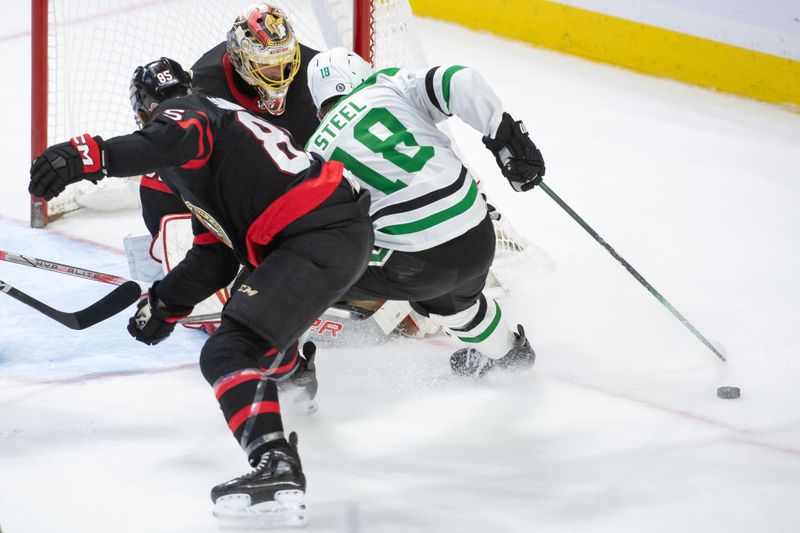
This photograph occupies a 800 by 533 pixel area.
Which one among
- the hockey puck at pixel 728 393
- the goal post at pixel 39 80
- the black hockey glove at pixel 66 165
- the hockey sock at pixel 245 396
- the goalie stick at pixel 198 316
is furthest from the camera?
the goal post at pixel 39 80

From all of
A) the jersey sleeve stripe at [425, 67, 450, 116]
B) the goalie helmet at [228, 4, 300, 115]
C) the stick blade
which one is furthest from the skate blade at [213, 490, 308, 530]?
the goalie helmet at [228, 4, 300, 115]

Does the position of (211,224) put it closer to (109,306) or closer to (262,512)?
(109,306)

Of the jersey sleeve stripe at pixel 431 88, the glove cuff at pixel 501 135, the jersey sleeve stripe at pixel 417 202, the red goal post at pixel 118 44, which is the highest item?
the jersey sleeve stripe at pixel 431 88

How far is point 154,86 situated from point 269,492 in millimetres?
→ 1120

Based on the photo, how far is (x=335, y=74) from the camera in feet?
9.30

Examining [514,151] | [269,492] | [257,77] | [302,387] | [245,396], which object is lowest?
[302,387]

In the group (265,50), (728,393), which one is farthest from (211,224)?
(728,393)

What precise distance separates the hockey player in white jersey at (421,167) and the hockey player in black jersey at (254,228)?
0.21 metres

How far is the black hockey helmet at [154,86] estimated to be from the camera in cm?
272

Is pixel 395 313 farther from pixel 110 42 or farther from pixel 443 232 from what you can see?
pixel 110 42

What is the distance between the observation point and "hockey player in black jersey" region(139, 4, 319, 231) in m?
3.13

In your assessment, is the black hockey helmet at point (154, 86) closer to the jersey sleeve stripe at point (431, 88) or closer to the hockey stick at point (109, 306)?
the hockey stick at point (109, 306)

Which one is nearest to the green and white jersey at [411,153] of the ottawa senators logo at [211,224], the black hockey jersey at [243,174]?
the black hockey jersey at [243,174]

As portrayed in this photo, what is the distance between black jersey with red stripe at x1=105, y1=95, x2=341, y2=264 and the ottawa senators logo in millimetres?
14
